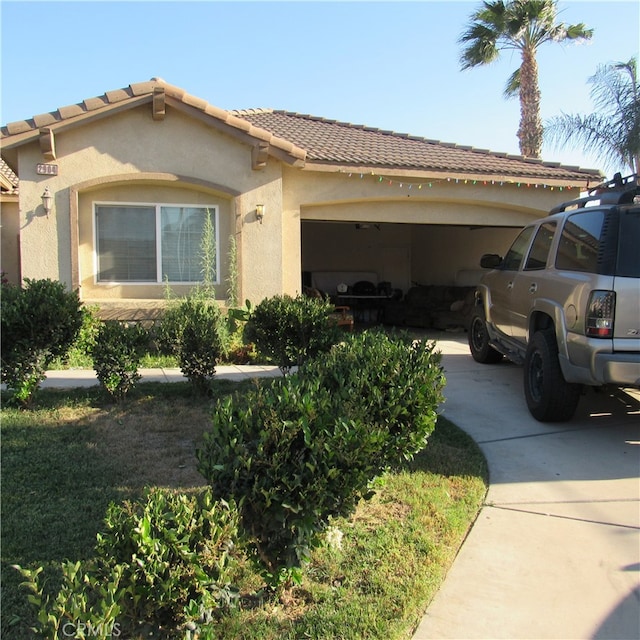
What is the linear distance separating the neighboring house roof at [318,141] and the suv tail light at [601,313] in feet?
19.9

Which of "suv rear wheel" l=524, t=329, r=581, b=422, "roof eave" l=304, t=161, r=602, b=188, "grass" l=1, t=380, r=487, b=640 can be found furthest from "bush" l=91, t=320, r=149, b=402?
"roof eave" l=304, t=161, r=602, b=188

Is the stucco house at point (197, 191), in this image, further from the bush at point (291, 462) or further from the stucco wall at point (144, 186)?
the bush at point (291, 462)

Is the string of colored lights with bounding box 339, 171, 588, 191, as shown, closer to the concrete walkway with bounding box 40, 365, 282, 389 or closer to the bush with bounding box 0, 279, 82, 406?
the concrete walkway with bounding box 40, 365, 282, 389

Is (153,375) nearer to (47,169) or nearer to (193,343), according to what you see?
(193,343)

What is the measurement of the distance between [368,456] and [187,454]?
2.50m

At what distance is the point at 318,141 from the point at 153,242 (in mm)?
4159

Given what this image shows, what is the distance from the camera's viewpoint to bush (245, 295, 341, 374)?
6164 millimetres

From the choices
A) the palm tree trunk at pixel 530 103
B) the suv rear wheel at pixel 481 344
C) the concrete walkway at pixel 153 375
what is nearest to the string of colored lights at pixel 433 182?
the suv rear wheel at pixel 481 344

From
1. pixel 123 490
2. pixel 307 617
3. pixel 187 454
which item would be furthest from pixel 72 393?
pixel 307 617

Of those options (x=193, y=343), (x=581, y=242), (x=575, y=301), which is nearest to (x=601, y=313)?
(x=575, y=301)

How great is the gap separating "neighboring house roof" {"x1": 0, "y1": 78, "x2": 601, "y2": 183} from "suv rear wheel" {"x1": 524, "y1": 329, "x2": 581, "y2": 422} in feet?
18.1

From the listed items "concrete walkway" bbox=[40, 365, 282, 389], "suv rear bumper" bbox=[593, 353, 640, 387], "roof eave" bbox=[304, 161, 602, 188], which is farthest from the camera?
"roof eave" bbox=[304, 161, 602, 188]

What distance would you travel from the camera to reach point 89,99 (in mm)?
8625

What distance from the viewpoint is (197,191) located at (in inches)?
381
